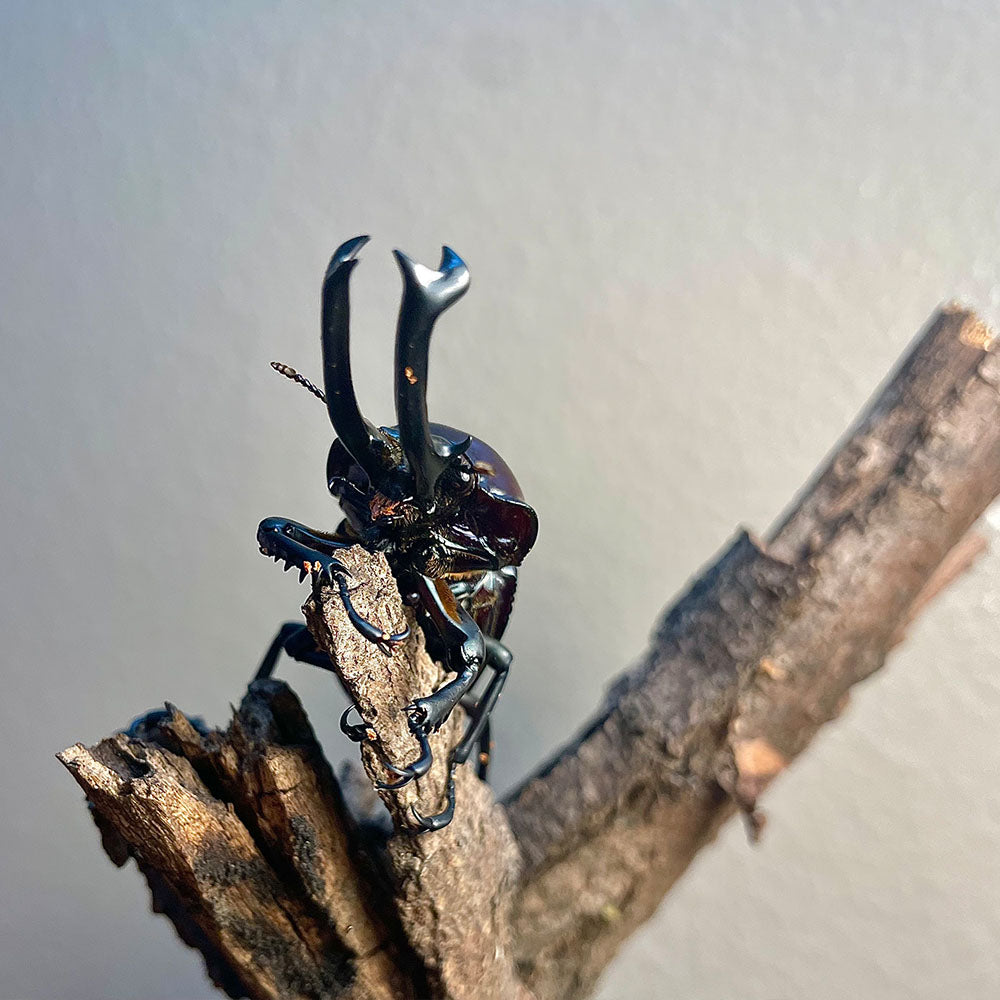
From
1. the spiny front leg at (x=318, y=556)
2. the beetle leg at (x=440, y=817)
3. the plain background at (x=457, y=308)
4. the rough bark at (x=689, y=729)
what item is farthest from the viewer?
the plain background at (x=457, y=308)

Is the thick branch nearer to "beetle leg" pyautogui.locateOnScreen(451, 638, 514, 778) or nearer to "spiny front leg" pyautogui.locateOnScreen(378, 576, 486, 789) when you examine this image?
"beetle leg" pyautogui.locateOnScreen(451, 638, 514, 778)

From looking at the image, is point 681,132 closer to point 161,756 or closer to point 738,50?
point 738,50

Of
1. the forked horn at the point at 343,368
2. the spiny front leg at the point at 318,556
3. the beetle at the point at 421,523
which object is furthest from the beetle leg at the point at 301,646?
the forked horn at the point at 343,368

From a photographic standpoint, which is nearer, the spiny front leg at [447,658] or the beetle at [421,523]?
the beetle at [421,523]

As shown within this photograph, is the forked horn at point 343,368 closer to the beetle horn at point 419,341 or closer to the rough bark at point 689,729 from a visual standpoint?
the beetle horn at point 419,341

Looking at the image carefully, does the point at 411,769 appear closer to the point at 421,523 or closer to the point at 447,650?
the point at 447,650

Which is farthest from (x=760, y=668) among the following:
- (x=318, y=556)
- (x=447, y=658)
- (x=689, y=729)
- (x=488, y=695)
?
(x=318, y=556)
